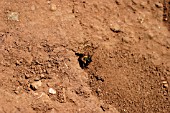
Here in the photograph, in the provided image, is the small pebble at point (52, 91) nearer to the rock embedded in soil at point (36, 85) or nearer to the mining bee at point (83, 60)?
the rock embedded in soil at point (36, 85)

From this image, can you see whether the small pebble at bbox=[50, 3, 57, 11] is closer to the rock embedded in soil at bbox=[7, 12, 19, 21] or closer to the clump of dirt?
the rock embedded in soil at bbox=[7, 12, 19, 21]

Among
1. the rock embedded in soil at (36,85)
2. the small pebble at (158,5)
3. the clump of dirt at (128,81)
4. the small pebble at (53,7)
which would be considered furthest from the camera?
the small pebble at (158,5)

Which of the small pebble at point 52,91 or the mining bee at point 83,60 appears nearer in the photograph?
the small pebble at point 52,91

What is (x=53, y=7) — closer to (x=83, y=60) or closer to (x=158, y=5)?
(x=83, y=60)

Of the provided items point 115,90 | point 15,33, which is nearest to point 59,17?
point 15,33

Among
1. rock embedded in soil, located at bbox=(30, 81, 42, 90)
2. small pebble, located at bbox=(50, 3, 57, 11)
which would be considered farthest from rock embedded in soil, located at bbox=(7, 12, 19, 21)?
rock embedded in soil, located at bbox=(30, 81, 42, 90)

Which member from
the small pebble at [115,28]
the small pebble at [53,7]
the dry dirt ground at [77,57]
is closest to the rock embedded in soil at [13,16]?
the dry dirt ground at [77,57]

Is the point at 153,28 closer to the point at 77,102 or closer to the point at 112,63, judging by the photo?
the point at 112,63

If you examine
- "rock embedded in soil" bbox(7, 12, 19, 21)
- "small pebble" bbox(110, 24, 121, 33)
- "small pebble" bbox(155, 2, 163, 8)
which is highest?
"small pebble" bbox(155, 2, 163, 8)
